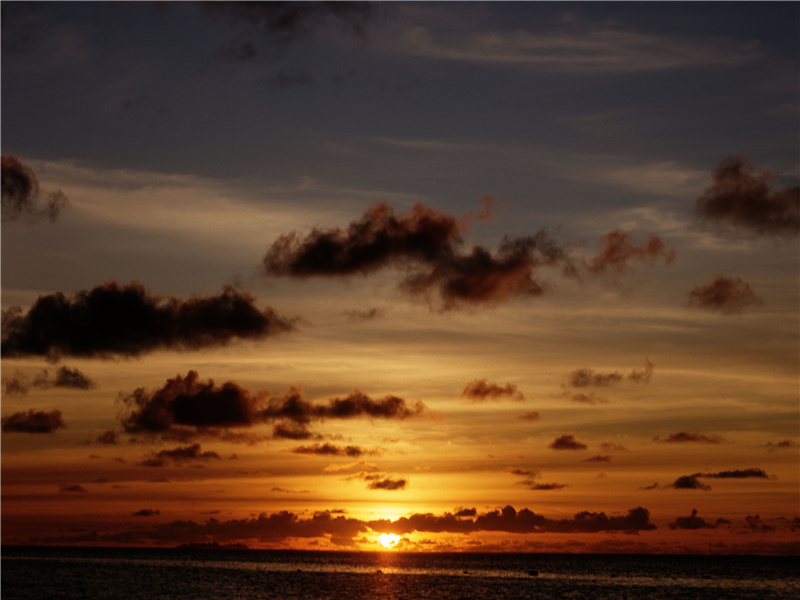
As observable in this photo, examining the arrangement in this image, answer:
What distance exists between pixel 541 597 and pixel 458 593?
18767 millimetres

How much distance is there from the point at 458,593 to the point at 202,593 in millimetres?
58247

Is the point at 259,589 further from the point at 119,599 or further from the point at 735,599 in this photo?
the point at 735,599

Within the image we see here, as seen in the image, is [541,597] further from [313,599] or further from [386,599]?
[313,599]

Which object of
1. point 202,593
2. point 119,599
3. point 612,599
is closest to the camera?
point 119,599

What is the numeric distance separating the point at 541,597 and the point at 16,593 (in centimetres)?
10838

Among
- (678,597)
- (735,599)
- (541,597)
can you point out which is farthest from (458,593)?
(735,599)

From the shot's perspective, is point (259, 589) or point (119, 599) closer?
point (119, 599)

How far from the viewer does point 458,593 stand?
640 ft

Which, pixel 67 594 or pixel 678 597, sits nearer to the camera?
pixel 67 594

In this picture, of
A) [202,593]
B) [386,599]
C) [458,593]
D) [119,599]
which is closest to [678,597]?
[458,593]

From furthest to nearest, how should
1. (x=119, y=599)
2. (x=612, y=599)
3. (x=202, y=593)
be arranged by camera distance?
(x=612, y=599) → (x=202, y=593) → (x=119, y=599)

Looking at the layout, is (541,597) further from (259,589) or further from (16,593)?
(16,593)

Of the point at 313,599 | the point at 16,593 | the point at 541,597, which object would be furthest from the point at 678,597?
the point at 16,593

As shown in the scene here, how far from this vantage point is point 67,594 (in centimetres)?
16712
